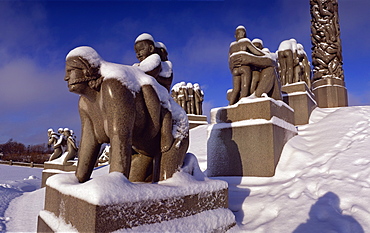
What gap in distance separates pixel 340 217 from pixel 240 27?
4280 mm

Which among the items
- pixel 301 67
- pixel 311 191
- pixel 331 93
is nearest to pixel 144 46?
pixel 311 191

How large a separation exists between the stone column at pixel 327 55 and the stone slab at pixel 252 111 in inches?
292

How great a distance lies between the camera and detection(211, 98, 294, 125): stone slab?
4.89 meters

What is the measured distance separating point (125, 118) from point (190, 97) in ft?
48.8

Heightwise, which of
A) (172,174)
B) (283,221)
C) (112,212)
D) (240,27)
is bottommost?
(283,221)

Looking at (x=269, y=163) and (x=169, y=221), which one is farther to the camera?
(x=269, y=163)

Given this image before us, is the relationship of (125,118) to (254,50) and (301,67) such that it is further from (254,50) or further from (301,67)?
(301,67)

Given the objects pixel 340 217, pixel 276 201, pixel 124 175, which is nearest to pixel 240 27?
pixel 276 201

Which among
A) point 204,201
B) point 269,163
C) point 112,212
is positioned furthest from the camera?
point 269,163

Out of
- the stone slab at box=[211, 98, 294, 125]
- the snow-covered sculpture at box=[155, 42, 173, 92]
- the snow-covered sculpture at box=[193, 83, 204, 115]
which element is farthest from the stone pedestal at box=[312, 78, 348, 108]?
the snow-covered sculpture at box=[155, 42, 173, 92]

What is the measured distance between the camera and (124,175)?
Answer: 2.29 metres

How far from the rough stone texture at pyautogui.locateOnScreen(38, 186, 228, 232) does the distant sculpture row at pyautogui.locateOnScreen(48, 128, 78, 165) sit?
1007cm

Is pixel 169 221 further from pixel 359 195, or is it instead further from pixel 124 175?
pixel 359 195

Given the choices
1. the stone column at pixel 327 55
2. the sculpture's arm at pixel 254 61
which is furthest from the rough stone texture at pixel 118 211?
the stone column at pixel 327 55
